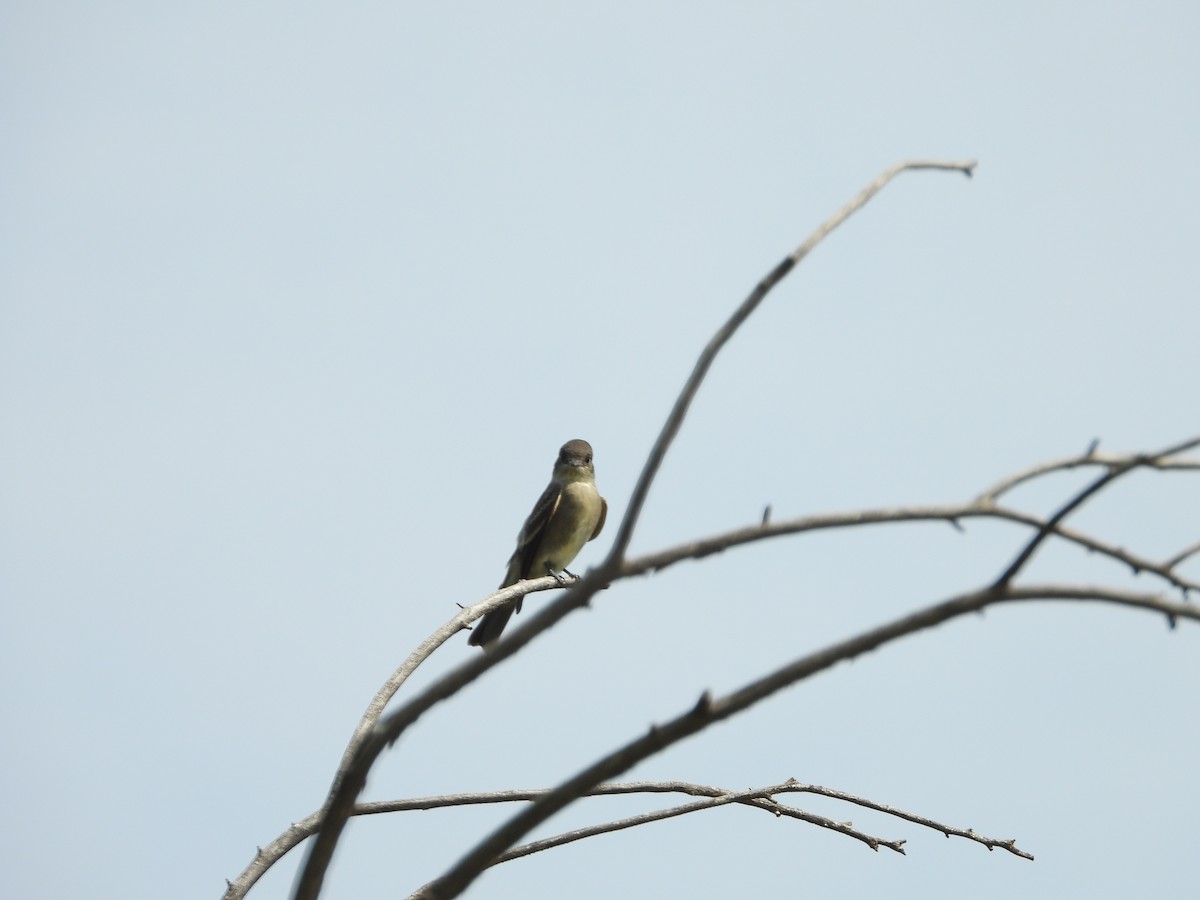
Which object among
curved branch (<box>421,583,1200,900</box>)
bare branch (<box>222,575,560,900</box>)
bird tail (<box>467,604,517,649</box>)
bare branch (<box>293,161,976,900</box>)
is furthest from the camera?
bird tail (<box>467,604,517,649</box>)

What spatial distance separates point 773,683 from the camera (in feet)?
9.73

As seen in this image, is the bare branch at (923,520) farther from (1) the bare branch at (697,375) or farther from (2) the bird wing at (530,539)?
(2) the bird wing at (530,539)

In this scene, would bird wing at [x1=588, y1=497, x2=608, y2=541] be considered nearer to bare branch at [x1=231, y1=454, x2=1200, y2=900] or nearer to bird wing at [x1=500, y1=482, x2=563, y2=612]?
bird wing at [x1=500, y1=482, x2=563, y2=612]

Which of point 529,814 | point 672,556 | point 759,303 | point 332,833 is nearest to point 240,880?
point 332,833

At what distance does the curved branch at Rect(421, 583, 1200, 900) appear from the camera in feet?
9.34

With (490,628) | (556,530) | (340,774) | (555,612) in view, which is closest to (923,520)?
(555,612)

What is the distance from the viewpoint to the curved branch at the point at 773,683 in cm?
285

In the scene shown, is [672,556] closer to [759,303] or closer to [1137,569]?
[759,303]

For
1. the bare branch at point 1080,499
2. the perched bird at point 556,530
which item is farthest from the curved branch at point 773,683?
the perched bird at point 556,530

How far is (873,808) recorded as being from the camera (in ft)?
16.4

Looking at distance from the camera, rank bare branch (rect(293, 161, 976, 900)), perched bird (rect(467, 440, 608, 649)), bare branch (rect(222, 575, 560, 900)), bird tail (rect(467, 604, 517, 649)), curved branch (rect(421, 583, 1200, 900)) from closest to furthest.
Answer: curved branch (rect(421, 583, 1200, 900)) < bare branch (rect(293, 161, 976, 900)) < bare branch (rect(222, 575, 560, 900)) < bird tail (rect(467, 604, 517, 649)) < perched bird (rect(467, 440, 608, 649))

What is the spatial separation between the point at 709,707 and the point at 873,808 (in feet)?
7.42

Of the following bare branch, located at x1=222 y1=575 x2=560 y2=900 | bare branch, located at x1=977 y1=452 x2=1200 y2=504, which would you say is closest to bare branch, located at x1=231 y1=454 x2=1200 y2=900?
bare branch, located at x1=977 y1=452 x2=1200 y2=504

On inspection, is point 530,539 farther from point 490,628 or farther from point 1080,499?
point 1080,499
